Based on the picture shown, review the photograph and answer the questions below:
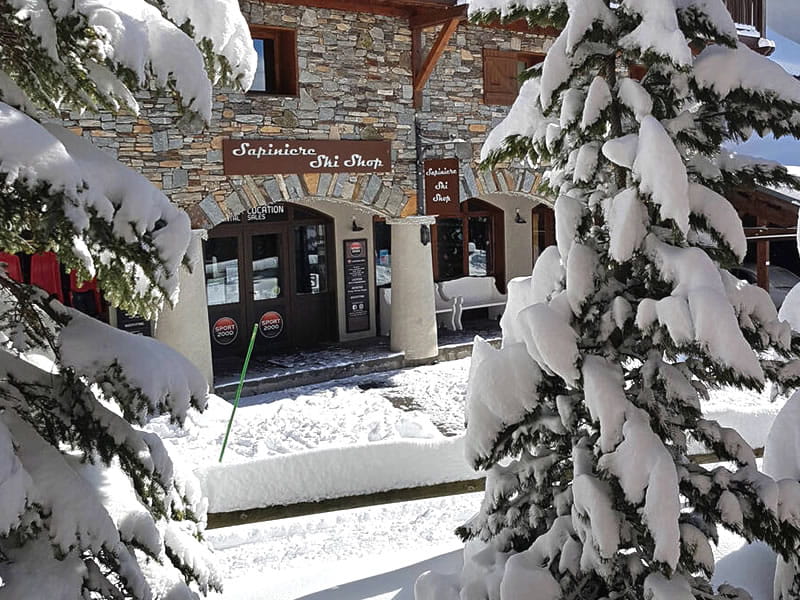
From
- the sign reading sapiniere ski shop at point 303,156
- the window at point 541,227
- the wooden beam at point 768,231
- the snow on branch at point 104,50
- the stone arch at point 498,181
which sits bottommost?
the window at point 541,227

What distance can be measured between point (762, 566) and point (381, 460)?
3984 mm

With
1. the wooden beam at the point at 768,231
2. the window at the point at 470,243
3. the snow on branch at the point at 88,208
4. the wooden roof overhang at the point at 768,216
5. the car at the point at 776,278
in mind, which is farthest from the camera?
the car at the point at 776,278

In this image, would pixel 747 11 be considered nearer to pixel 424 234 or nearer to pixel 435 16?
pixel 435 16

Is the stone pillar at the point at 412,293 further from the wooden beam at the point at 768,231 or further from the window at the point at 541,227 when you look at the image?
the window at the point at 541,227

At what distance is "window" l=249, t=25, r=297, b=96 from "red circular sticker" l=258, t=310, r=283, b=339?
3.57 meters

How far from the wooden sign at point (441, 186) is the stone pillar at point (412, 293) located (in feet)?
0.77

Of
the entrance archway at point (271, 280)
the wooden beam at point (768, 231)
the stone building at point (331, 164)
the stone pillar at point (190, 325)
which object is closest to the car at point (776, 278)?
the wooden beam at point (768, 231)

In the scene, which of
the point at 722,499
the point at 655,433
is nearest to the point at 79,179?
the point at 655,433

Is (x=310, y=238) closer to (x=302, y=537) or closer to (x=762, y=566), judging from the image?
(x=302, y=537)

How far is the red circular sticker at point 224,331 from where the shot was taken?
12.4m

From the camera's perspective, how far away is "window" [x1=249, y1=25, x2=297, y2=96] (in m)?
10.7

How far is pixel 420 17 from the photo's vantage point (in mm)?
11453

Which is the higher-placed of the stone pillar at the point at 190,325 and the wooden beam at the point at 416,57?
the wooden beam at the point at 416,57

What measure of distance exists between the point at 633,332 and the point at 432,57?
8.99 meters
